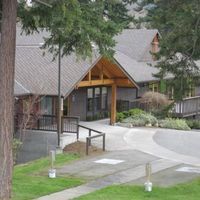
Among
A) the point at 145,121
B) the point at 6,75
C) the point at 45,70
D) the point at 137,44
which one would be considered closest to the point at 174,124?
the point at 145,121

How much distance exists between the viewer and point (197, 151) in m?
28.6

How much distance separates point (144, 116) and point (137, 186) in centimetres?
1921

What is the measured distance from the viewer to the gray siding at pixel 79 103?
3834 cm

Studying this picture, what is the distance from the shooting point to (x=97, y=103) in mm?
41125

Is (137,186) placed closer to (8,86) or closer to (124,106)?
(8,86)

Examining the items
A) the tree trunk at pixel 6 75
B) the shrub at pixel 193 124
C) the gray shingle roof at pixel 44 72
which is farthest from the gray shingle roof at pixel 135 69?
the tree trunk at pixel 6 75

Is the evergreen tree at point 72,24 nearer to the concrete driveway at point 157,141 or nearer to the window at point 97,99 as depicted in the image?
the concrete driveway at point 157,141

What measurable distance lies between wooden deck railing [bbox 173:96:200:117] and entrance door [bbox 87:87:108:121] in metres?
5.24

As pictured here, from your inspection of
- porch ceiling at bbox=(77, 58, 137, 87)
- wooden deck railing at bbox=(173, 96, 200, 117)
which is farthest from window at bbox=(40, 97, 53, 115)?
wooden deck railing at bbox=(173, 96, 200, 117)

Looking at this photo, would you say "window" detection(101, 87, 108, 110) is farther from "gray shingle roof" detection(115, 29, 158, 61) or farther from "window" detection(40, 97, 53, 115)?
"gray shingle roof" detection(115, 29, 158, 61)

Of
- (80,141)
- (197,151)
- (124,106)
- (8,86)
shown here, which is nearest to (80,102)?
(124,106)

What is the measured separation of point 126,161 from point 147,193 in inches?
286

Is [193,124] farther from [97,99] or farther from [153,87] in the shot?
[153,87]

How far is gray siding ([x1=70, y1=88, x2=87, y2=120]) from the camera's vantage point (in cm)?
3834
